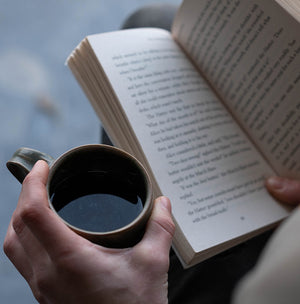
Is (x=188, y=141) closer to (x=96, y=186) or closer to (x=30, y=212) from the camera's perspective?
(x=96, y=186)

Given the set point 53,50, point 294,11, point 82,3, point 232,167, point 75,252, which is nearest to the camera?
point 75,252

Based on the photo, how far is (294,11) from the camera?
2.08 ft


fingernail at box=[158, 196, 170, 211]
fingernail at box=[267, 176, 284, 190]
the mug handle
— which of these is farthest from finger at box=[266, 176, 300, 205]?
the mug handle

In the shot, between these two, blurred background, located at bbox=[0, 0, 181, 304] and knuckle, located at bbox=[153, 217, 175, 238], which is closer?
knuckle, located at bbox=[153, 217, 175, 238]

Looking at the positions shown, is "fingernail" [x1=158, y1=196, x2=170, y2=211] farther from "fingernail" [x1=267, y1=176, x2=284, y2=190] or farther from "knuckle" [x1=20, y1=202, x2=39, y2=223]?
"fingernail" [x1=267, y1=176, x2=284, y2=190]

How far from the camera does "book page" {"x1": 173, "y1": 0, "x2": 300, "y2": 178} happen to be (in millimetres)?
674

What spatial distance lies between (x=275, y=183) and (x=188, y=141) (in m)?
0.17

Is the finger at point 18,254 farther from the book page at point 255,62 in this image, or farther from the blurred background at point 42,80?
the blurred background at point 42,80

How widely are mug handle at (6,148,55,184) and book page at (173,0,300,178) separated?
1.29 ft

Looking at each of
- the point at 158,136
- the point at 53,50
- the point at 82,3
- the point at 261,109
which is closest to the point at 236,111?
the point at 261,109

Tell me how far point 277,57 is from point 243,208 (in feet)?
0.83

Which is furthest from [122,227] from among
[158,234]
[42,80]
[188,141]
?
[42,80]

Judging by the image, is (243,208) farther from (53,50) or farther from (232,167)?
(53,50)

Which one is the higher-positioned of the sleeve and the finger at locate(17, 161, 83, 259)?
the sleeve
